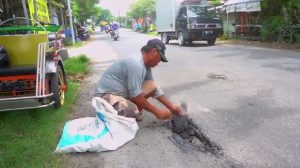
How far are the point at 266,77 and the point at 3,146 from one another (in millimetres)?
5920

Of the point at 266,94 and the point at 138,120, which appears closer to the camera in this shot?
the point at 138,120

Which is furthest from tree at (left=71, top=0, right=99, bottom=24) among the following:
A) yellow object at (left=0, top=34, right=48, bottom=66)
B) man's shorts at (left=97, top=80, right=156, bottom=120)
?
man's shorts at (left=97, top=80, right=156, bottom=120)

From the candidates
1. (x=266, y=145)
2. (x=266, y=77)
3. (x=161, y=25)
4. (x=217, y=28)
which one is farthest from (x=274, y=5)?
(x=266, y=145)

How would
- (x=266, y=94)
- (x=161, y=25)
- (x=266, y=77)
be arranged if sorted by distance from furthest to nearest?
1. (x=161, y=25)
2. (x=266, y=77)
3. (x=266, y=94)

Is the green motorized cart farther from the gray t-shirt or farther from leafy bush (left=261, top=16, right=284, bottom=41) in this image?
leafy bush (left=261, top=16, right=284, bottom=41)

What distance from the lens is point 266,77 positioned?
8.06 meters

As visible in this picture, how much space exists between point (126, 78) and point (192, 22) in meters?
14.4

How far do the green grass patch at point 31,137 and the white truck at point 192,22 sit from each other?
43.6 feet

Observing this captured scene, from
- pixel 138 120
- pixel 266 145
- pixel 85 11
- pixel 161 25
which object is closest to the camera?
pixel 266 145

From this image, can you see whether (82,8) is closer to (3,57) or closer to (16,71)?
(3,57)

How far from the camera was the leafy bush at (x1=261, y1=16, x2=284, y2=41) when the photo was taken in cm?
1709

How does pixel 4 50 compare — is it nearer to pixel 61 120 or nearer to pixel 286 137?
pixel 61 120

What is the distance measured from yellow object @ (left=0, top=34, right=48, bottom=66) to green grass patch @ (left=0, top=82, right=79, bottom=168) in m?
1.03

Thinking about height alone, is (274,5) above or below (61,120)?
above
